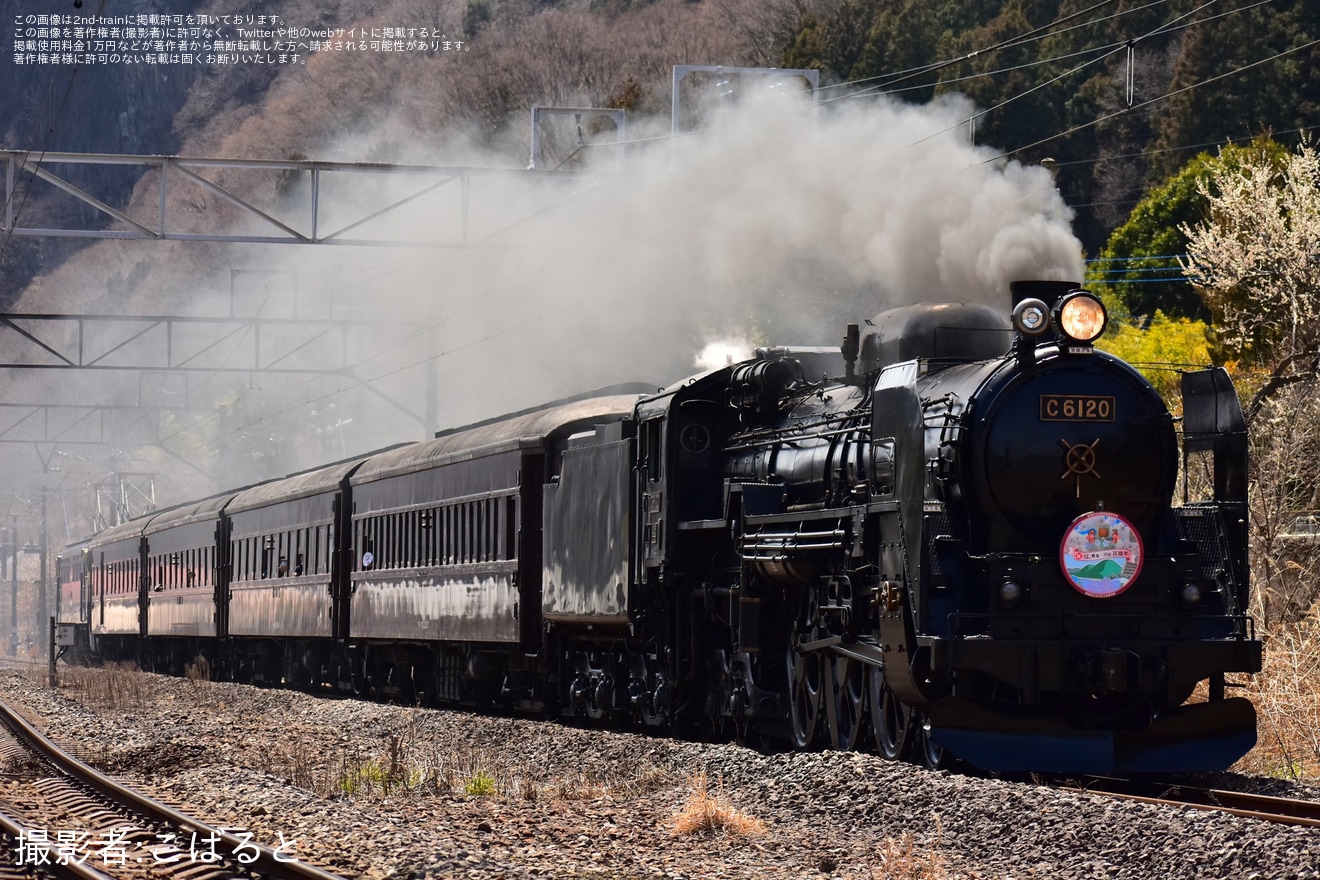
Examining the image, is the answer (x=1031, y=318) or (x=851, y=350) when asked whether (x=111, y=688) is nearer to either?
(x=851, y=350)

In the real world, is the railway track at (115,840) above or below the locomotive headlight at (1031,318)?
below

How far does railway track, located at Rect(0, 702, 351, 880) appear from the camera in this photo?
7.52 meters

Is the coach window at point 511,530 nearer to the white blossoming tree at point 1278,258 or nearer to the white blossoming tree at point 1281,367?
the white blossoming tree at point 1281,367

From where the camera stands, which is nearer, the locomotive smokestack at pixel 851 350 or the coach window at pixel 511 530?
the locomotive smokestack at pixel 851 350

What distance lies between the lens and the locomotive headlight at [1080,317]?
10.3m

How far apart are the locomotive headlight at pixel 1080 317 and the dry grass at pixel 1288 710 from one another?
299 cm

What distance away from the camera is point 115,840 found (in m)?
8.62

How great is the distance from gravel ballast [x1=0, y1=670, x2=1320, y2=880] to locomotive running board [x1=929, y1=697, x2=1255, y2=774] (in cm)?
30

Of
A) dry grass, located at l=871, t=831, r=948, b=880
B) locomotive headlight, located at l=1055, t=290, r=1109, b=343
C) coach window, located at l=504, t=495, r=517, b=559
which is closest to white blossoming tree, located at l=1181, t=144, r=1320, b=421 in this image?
coach window, located at l=504, t=495, r=517, b=559

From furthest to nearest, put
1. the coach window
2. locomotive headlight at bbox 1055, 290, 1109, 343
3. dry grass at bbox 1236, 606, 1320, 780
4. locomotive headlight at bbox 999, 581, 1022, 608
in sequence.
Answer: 1. the coach window
2. dry grass at bbox 1236, 606, 1320, 780
3. locomotive headlight at bbox 1055, 290, 1109, 343
4. locomotive headlight at bbox 999, 581, 1022, 608

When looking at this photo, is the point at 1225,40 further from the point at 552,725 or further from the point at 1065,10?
the point at 552,725

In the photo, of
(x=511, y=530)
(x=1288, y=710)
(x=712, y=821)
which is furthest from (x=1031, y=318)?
(x=511, y=530)

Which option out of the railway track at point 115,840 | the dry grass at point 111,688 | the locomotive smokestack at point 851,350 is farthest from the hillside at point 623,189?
the railway track at point 115,840

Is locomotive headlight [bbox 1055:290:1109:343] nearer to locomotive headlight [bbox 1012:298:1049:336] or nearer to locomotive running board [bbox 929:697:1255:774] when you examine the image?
locomotive headlight [bbox 1012:298:1049:336]
